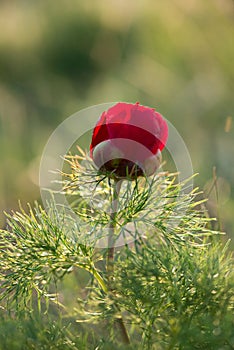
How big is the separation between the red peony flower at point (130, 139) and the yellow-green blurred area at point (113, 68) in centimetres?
71

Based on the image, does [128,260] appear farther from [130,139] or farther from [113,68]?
[113,68]

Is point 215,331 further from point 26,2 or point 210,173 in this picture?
point 26,2

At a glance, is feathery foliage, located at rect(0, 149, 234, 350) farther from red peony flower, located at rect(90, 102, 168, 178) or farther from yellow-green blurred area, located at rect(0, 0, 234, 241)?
yellow-green blurred area, located at rect(0, 0, 234, 241)

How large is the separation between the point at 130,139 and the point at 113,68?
163 centimetres

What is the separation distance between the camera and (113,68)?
2072mm

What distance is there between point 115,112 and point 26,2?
6.46ft

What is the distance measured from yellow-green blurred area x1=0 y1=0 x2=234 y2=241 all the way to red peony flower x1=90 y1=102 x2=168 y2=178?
0.71 metres

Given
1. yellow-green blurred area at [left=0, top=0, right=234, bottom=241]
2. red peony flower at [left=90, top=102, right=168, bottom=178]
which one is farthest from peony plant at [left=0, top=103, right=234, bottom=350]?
yellow-green blurred area at [left=0, top=0, right=234, bottom=241]

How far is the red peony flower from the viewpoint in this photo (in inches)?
18.7

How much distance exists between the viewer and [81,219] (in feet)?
1.73

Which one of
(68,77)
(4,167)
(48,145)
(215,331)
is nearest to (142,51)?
(68,77)

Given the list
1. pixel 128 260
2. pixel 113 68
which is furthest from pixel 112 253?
pixel 113 68

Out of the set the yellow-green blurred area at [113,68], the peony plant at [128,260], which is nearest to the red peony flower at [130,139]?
the peony plant at [128,260]

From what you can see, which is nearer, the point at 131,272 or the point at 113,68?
the point at 131,272
